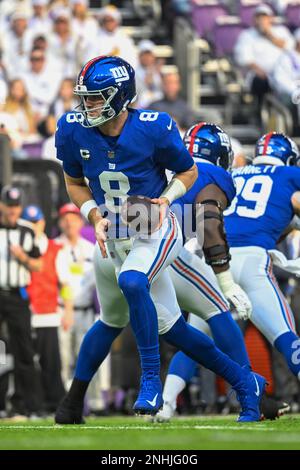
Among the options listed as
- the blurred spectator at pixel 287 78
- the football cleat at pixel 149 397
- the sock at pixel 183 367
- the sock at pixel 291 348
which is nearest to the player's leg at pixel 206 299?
the sock at pixel 291 348

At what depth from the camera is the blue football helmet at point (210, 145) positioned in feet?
24.8

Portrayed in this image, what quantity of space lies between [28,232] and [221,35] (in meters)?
5.93

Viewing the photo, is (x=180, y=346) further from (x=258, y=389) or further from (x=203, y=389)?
(x=203, y=389)

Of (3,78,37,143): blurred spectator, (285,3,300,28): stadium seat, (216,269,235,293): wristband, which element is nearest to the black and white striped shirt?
(3,78,37,143): blurred spectator

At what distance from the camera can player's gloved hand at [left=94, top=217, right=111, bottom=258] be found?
6324 mm

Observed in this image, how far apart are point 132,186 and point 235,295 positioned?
0.80 metres

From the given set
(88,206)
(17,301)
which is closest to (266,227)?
(88,206)

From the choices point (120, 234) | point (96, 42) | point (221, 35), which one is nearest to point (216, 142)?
point (120, 234)

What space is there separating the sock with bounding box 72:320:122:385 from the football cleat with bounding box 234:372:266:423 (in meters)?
0.73

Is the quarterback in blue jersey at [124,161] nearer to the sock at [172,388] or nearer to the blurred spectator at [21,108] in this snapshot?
the sock at [172,388]

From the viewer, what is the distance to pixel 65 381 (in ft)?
35.2

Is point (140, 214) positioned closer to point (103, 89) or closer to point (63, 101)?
point (103, 89)

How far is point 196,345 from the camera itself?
21.6 ft

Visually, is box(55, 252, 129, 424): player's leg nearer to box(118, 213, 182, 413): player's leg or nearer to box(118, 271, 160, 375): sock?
box(118, 213, 182, 413): player's leg
